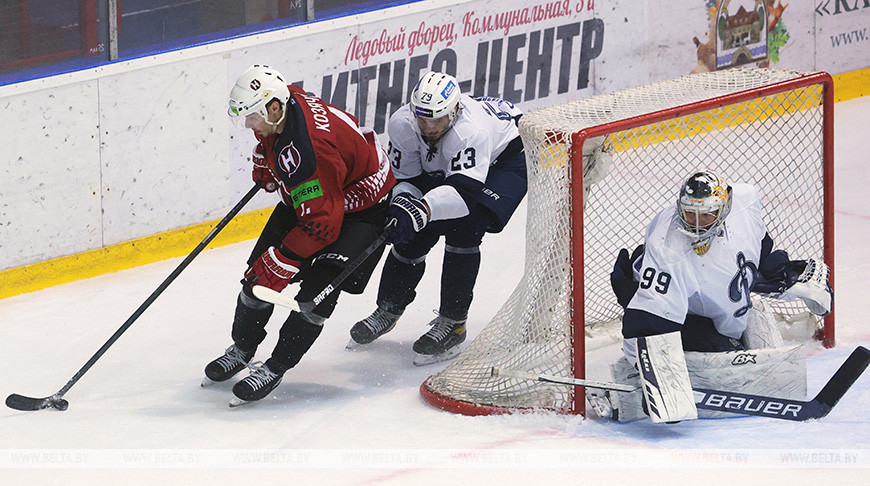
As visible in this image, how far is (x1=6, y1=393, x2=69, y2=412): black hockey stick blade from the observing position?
429 cm

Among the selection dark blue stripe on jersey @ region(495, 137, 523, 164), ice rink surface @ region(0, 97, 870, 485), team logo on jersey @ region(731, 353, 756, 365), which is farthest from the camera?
dark blue stripe on jersey @ region(495, 137, 523, 164)

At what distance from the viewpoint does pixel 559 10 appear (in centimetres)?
680

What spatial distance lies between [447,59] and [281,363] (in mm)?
2582

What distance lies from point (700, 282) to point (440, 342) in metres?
1.08

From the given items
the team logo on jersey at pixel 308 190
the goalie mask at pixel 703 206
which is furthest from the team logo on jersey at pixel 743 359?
the team logo on jersey at pixel 308 190

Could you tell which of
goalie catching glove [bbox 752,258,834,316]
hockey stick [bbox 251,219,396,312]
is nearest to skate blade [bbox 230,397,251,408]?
hockey stick [bbox 251,219,396,312]

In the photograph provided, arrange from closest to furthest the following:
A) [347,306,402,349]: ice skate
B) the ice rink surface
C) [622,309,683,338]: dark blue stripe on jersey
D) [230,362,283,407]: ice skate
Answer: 1. the ice rink surface
2. [622,309,683,338]: dark blue stripe on jersey
3. [230,362,283,407]: ice skate
4. [347,306,402,349]: ice skate

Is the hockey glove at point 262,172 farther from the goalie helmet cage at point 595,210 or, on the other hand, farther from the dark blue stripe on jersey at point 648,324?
the dark blue stripe on jersey at point 648,324

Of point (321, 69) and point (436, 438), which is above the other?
point (321, 69)

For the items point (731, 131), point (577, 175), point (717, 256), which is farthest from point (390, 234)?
point (731, 131)

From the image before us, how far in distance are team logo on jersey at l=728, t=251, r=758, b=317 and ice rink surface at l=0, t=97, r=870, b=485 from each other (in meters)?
0.33

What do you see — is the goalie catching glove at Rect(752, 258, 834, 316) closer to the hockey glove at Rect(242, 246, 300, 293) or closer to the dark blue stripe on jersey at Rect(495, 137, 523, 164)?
the dark blue stripe on jersey at Rect(495, 137, 523, 164)

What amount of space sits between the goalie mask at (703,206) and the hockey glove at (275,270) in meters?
1.15

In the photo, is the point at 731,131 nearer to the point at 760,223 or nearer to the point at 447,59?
the point at 760,223
